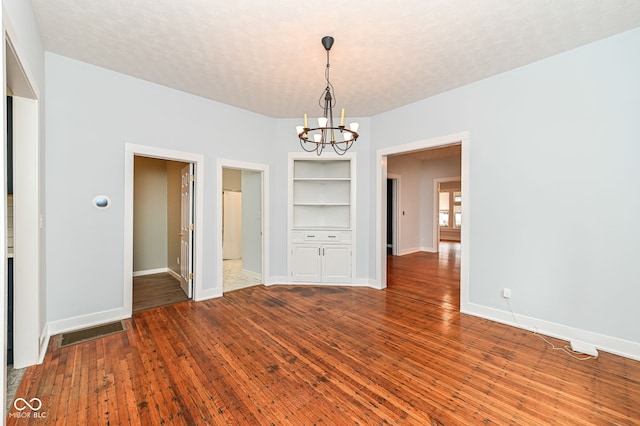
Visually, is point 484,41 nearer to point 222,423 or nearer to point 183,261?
point 222,423

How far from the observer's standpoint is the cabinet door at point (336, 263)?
474 centimetres

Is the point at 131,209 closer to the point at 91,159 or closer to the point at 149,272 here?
the point at 91,159

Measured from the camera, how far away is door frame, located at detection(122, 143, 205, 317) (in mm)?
3307

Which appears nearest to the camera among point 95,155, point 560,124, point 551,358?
point 551,358

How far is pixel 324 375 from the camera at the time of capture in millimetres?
2197

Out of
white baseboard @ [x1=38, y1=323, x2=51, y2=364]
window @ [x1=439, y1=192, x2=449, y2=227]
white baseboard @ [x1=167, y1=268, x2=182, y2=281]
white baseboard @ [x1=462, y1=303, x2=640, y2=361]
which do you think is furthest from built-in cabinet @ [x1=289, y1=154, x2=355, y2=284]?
window @ [x1=439, y1=192, x2=449, y2=227]

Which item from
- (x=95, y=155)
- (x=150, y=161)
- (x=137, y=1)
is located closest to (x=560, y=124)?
(x=137, y=1)

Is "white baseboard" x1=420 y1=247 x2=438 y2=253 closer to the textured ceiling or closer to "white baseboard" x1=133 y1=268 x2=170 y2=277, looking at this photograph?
the textured ceiling

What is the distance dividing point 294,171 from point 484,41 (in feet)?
11.0

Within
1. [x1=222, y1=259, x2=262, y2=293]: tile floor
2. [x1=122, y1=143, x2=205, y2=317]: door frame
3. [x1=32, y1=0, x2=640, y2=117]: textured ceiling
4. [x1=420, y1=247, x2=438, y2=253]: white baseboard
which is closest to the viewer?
[x1=32, y1=0, x2=640, y2=117]: textured ceiling

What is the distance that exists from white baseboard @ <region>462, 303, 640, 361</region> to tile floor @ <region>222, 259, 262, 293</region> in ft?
11.3

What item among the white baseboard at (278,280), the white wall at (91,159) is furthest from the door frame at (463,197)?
the white wall at (91,159)

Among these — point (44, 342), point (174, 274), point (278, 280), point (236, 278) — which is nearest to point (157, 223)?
point (174, 274)

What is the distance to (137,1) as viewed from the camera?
2156 millimetres
